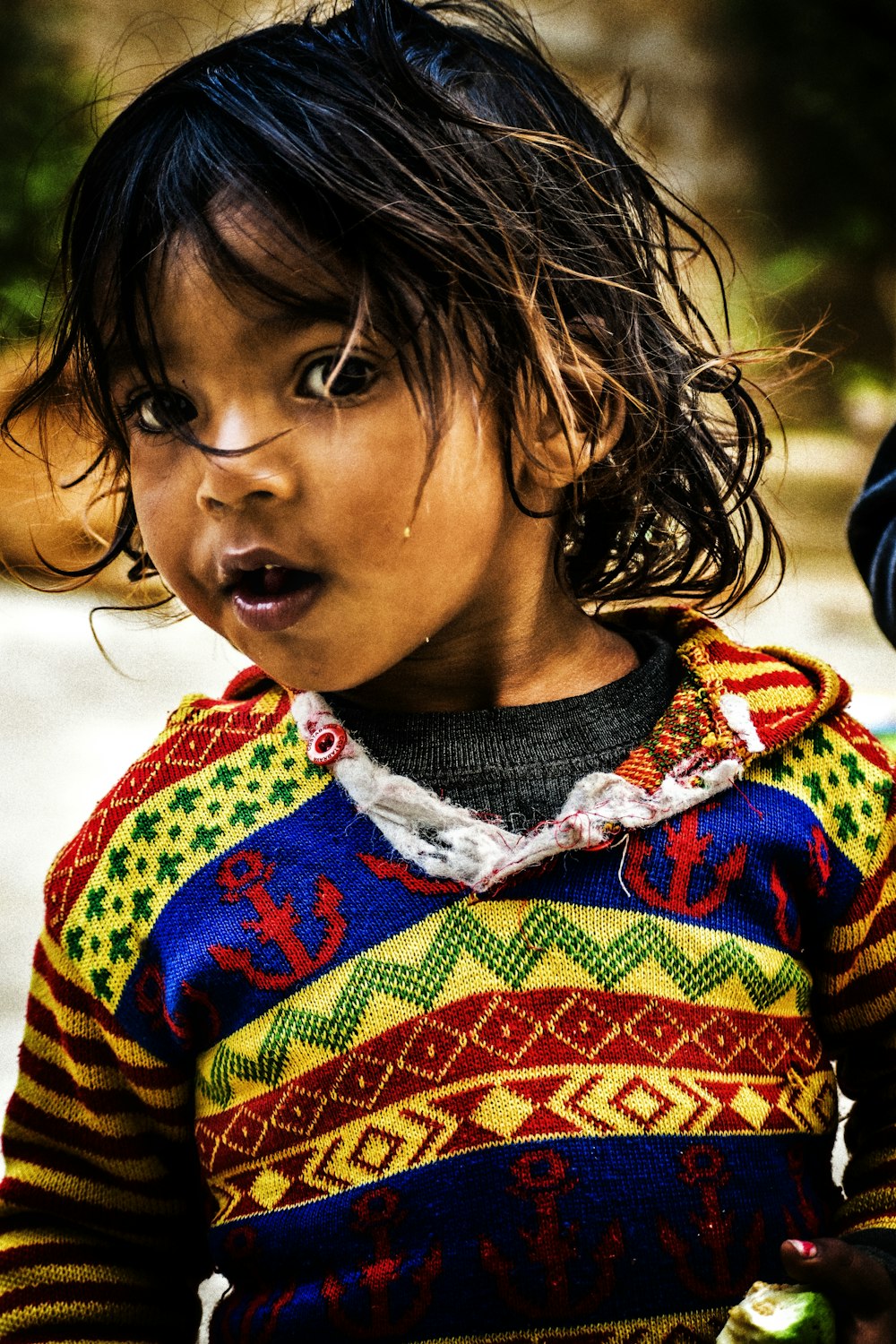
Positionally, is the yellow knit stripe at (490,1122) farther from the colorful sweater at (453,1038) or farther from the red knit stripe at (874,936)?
the red knit stripe at (874,936)

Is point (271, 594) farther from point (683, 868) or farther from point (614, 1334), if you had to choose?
point (614, 1334)

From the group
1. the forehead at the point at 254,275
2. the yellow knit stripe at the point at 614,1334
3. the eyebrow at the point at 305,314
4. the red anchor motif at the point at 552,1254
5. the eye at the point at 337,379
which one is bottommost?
the yellow knit stripe at the point at 614,1334

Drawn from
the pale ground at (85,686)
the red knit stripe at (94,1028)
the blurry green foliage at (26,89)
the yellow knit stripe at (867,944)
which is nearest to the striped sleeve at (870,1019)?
the yellow knit stripe at (867,944)

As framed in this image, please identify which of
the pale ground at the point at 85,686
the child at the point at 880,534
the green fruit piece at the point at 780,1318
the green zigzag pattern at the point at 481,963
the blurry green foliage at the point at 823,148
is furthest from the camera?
the blurry green foliage at the point at 823,148

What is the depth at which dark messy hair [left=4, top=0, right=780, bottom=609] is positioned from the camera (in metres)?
0.89

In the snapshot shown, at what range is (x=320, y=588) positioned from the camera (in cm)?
89

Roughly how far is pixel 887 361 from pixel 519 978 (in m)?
5.34

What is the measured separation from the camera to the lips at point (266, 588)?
2.91ft

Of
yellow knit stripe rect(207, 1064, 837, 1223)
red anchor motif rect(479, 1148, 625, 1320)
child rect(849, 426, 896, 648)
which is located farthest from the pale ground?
red anchor motif rect(479, 1148, 625, 1320)

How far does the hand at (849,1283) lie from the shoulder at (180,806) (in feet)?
1.52

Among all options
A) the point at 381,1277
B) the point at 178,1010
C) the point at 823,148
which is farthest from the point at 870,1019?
the point at 823,148

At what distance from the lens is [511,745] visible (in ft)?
3.36

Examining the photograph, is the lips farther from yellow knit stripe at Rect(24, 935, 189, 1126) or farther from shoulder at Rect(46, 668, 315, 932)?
yellow knit stripe at Rect(24, 935, 189, 1126)

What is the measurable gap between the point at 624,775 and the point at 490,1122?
259 millimetres
